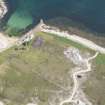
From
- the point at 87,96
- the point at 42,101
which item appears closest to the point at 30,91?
the point at 42,101

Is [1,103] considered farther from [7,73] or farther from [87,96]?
[87,96]

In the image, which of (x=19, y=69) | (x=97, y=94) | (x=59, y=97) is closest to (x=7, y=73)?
(x=19, y=69)

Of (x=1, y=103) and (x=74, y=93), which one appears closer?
(x=1, y=103)

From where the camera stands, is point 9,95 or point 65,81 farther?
point 65,81

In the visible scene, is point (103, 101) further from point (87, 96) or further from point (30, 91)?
point (30, 91)

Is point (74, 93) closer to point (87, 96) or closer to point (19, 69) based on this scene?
point (87, 96)

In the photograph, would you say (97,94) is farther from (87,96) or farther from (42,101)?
(42,101)

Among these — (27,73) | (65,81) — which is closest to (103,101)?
(65,81)

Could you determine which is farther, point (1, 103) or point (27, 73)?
point (27, 73)
